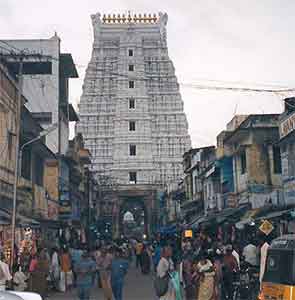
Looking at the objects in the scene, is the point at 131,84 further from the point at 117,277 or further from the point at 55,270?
the point at 117,277

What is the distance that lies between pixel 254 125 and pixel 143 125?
52925 millimetres

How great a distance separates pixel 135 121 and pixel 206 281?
7093cm

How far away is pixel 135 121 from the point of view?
83.9 m

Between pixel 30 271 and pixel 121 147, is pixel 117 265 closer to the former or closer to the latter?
pixel 30 271

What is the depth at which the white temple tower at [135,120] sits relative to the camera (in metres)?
83.1

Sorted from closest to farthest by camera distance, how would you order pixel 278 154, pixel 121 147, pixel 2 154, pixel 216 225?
1. pixel 2 154
2. pixel 278 154
3. pixel 216 225
4. pixel 121 147

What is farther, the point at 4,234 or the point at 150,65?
the point at 150,65

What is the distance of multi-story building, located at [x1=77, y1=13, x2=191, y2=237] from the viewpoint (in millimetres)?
83062

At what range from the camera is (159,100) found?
85.1 metres

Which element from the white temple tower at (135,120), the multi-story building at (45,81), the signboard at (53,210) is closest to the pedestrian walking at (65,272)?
the signboard at (53,210)

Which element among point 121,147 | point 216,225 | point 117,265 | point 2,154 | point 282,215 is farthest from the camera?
point 121,147

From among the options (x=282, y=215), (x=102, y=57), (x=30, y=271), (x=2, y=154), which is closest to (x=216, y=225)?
(x=282, y=215)

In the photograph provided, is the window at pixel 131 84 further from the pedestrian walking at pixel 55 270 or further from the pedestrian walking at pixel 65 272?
the pedestrian walking at pixel 55 270

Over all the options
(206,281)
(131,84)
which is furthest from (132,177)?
(206,281)
